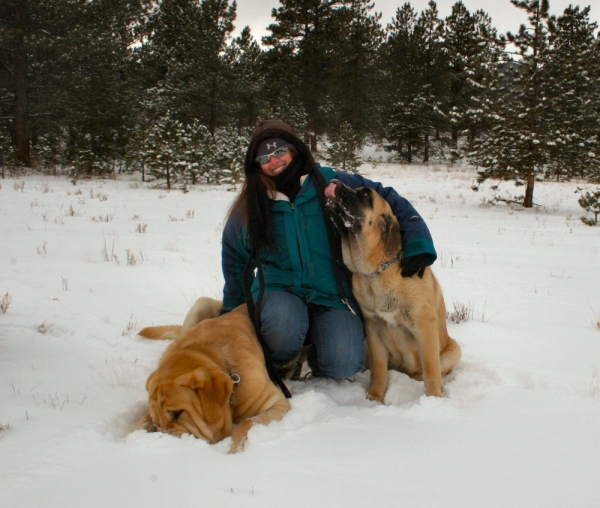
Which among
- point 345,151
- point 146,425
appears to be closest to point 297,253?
point 146,425

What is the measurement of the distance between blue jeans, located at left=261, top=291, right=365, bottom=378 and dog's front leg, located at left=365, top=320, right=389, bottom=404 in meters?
0.09

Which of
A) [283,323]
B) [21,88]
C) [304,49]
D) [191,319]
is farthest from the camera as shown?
[304,49]

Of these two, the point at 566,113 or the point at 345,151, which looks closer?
the point at 566,113

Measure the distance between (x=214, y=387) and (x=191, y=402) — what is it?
0.41 feet

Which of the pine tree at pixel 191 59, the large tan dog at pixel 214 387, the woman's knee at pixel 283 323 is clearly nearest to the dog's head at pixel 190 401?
the large tan dog at pixel 214 387

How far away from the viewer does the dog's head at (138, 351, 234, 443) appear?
7.15 feet

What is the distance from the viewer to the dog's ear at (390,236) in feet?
9.57

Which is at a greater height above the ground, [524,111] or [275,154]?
[524,111]

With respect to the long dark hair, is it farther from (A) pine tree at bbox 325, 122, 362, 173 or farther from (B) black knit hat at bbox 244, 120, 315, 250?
(A) pine tree at bbox 325, 122, 362, 173

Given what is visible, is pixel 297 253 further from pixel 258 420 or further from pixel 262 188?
pixel 258 420

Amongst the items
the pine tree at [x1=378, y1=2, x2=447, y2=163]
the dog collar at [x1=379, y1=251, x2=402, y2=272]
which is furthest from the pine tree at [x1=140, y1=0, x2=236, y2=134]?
the dog collar at [x1=379, y1=251, x2=402, y2=272]

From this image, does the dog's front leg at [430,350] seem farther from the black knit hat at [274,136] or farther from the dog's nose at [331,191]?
the black knit hat at [274,136]

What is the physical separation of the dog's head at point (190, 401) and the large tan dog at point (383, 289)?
44.9 inches

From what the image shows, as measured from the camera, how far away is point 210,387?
7.27ft
